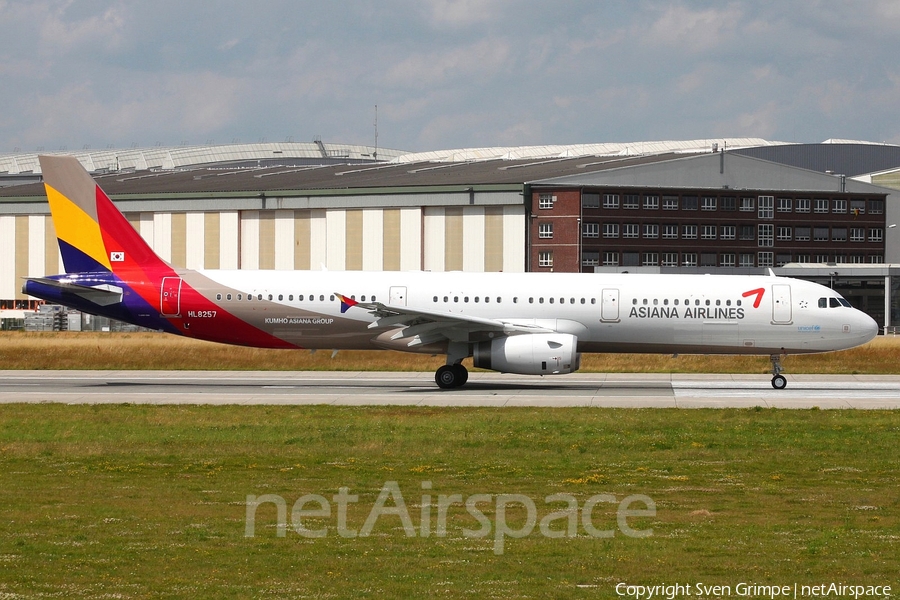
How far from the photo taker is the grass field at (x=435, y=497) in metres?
10.4

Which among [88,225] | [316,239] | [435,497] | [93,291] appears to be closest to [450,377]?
[93,291]

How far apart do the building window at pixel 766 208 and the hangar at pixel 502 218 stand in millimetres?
96

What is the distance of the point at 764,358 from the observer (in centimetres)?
4569

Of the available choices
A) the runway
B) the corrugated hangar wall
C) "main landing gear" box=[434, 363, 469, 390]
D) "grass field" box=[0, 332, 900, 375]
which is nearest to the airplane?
"main landing gear" box=[434, 363, 469, 390]

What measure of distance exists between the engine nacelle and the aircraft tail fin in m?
11.4

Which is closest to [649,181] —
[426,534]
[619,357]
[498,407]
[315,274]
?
[619,357]

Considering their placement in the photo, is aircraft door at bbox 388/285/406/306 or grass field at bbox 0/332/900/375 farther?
grass field at bbox 0/332/900/375

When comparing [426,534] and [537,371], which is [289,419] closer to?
[537,371]

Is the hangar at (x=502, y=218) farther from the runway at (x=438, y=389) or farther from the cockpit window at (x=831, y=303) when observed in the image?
the cockpit window at (x=831, y=303)

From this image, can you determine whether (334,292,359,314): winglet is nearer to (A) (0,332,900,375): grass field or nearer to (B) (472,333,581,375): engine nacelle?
(B) (472,333,581,375): engine nacelle

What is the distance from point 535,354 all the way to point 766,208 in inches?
2681

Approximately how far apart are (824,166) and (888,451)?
116m

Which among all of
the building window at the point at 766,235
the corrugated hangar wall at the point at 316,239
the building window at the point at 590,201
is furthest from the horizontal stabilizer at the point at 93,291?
the building window at the point at 766,235

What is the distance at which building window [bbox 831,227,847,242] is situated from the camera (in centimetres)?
9594
